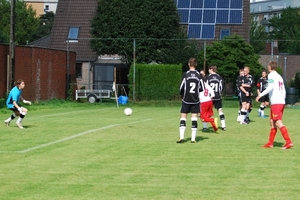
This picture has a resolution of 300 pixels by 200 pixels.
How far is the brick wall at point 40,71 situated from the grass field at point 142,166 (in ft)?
66.5

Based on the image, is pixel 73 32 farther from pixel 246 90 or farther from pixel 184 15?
pixel 246 90

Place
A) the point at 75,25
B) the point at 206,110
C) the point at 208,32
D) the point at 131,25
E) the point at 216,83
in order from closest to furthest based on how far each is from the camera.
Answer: the point at 206,110, the point at 216,83, the point at 131,25, the point at 208,32, the point at 75,25

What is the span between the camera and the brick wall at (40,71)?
1593 inches

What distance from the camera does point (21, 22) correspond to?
110 m

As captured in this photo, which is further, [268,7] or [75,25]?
[268,7]

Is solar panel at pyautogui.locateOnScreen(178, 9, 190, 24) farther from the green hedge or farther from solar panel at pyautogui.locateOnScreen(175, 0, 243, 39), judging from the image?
the green hedge

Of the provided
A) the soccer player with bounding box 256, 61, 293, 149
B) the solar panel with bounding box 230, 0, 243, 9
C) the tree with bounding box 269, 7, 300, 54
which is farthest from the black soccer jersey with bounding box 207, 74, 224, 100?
the tree with bounding box 269, 7, 300, 54

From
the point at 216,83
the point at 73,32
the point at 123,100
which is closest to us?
the point at 216,83

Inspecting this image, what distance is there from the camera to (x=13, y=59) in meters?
38.3

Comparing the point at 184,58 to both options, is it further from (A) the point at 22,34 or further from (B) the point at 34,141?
A: (A) the point at 22,34

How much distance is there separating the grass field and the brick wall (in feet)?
66.5

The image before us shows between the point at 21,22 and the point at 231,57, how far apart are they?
65.7 m

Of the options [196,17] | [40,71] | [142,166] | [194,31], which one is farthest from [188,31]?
[142,166]

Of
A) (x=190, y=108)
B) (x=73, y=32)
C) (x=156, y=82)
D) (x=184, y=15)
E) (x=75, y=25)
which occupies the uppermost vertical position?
(x=184, y=15)
